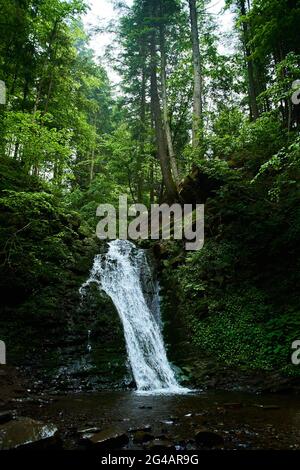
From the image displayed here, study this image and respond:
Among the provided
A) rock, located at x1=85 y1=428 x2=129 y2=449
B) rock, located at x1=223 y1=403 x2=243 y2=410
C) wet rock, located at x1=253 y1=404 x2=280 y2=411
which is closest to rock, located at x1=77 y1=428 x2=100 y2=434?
rock, located at x1=85 y1=428 x2=129 y2=449

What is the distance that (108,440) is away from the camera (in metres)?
4.18

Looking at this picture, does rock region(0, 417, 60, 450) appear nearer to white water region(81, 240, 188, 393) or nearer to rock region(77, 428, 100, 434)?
rock region(77, 428, 100, 434)

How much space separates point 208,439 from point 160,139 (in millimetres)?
15238

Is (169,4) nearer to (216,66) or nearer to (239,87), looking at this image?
(216,66)

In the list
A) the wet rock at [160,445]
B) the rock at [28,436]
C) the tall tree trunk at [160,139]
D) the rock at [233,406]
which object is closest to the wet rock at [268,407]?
the rock at [233,406]


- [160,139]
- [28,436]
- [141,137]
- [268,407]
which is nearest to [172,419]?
[268,407]

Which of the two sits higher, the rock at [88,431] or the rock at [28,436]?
the rock at [28,436]

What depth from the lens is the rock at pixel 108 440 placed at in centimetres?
412

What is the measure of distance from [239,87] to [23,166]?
482 inches

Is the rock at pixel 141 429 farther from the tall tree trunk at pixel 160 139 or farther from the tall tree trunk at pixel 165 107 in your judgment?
the tall tree trunk at pixel 165 107

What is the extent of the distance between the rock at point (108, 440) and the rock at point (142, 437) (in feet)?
0.41

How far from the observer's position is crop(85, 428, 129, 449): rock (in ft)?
Result: 13.5

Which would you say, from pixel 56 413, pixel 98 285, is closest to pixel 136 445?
pixel 56 413
